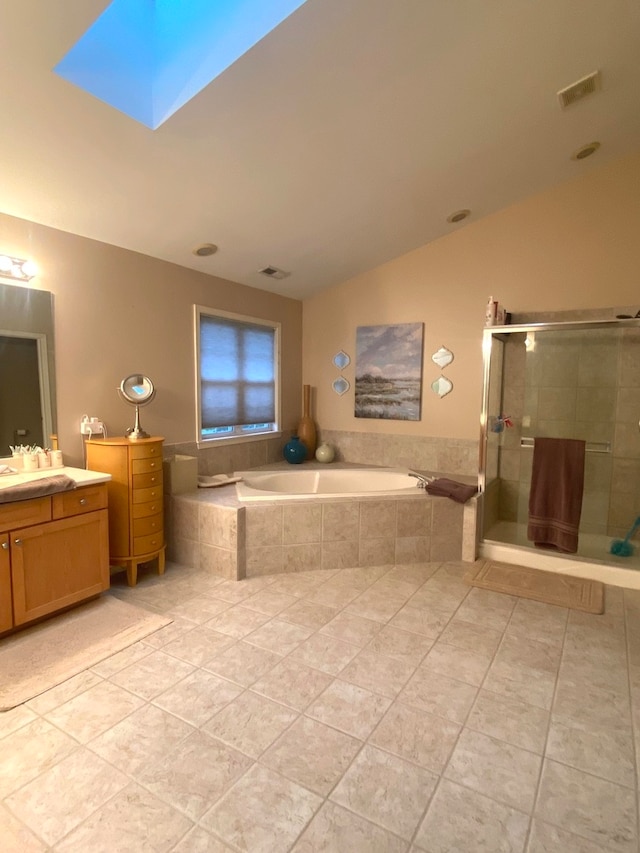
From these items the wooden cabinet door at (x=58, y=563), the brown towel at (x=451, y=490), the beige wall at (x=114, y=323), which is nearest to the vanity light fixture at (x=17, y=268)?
the beige wall at (x=114, y=323)

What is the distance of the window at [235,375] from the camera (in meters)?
3.85

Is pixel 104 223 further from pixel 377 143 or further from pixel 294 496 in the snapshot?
pixel 294 496

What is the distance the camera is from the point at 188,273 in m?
3.63

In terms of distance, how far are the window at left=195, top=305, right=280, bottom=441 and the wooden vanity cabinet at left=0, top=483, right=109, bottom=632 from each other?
1.37 meters

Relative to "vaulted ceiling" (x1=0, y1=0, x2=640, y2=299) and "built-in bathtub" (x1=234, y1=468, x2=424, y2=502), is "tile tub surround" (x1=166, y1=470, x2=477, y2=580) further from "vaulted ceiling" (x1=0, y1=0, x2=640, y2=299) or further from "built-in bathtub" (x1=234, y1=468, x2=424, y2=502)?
"vaulted ceiling" (x1=0, y1=0, x2=640, y2=299)

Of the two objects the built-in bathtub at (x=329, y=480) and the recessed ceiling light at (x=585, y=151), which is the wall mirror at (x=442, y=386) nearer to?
the built-in bathtub at (x=329, y=480)

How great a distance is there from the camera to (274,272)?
405 cm

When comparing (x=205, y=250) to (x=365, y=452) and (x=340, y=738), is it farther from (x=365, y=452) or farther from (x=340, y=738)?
(x=340, y=738)

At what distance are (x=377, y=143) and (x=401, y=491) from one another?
7.62 ft

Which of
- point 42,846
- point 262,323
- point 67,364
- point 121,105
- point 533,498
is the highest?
point 121,105

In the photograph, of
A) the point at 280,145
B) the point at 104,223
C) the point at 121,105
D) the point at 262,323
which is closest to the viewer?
the point at 121,105

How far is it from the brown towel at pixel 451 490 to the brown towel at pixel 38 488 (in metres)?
2.41

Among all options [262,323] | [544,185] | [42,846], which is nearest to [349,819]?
[42,846]

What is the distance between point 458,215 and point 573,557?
2.78 meters
